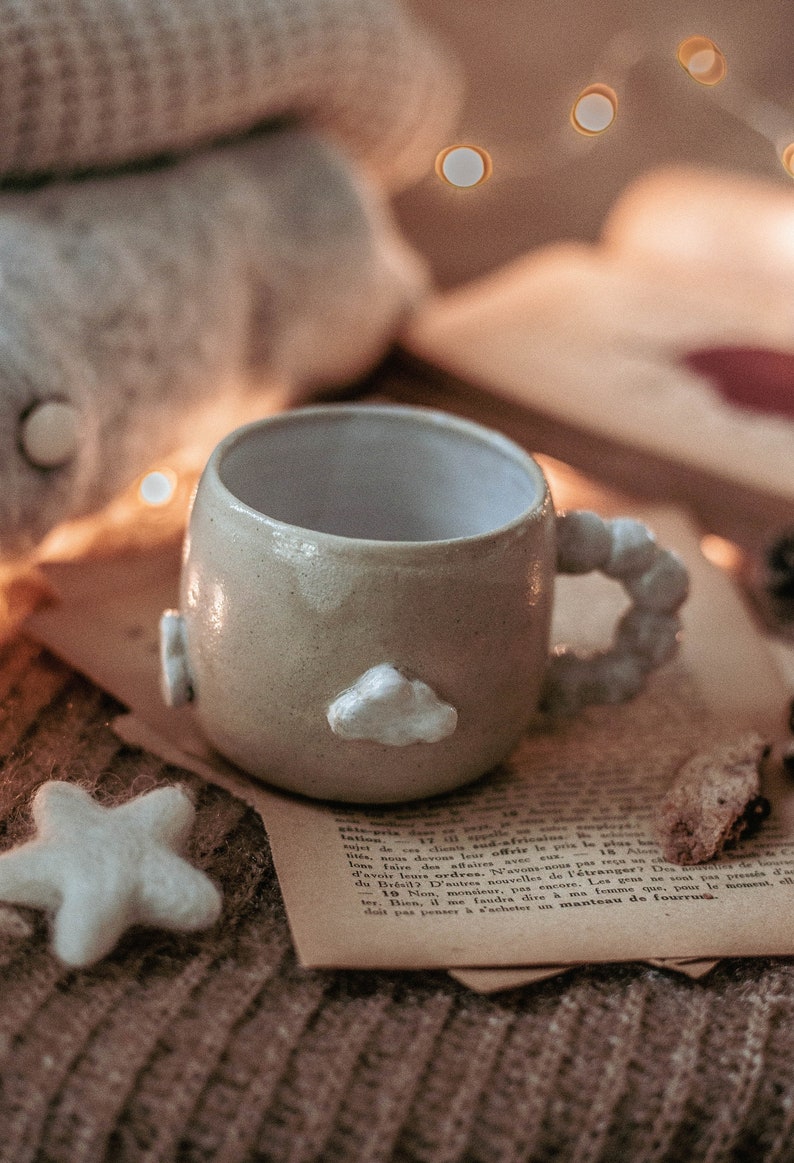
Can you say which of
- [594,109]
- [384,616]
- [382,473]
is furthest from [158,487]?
[594,109]

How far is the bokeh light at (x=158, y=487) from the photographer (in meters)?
0.59

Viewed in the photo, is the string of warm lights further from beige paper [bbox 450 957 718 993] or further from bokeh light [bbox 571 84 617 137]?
beige paper [bbox 450 957 718 993]

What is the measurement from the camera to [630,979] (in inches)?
14.0

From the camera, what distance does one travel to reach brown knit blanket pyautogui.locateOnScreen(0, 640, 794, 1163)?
30cm

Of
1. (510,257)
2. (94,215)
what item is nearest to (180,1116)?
(94,215)

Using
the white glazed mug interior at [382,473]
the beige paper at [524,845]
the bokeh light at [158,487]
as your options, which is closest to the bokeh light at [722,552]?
the beige paper at [524,845]

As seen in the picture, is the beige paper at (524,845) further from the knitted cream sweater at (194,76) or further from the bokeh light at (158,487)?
the knitted cream sweater at (194,76)

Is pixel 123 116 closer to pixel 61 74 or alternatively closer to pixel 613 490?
pixel 61 74

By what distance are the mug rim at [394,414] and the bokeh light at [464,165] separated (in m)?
0.34

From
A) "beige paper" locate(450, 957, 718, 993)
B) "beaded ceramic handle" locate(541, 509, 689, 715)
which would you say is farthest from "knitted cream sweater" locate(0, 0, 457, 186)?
"beige paper" locate(450, 957, 718, 993)

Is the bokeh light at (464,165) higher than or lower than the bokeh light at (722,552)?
higher

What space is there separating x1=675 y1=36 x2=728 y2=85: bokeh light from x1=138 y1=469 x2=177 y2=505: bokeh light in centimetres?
49

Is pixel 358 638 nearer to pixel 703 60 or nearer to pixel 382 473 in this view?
pixel 382 473

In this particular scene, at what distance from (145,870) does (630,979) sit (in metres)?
0.16
